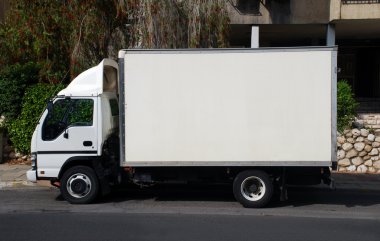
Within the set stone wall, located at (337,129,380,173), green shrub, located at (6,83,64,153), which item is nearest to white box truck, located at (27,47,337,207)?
stone wall, located at (337,129,380,173)

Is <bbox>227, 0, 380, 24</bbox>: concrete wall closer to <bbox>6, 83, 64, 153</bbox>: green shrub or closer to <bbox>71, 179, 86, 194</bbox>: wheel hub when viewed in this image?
<bbox>6, 83, 64, 153</bbox>: green shrub

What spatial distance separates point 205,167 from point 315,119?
222 cm

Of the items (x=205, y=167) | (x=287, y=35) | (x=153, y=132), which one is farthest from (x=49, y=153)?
(x=287, y=35)

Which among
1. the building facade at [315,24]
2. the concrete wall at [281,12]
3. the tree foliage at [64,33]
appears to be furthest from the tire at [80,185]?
the concrete wall at [281,12]

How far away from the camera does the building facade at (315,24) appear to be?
17078mm

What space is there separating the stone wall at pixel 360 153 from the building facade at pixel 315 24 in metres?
3.84

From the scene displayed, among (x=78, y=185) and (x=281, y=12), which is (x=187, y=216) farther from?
(x=281, y=12)

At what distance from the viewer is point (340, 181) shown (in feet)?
41.4

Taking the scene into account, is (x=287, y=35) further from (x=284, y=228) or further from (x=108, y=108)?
(x=284, y=228)

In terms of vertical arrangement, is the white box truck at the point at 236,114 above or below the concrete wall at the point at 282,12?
below

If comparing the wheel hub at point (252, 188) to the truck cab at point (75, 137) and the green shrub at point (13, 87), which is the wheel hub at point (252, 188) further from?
the green shrub at point (13, 87)

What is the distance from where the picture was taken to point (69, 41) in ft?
48.5

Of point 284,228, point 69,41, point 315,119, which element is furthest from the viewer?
point 69,41

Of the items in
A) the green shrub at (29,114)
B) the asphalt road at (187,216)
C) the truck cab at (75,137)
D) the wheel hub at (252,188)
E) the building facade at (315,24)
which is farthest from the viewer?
the building facade at (315,24)
